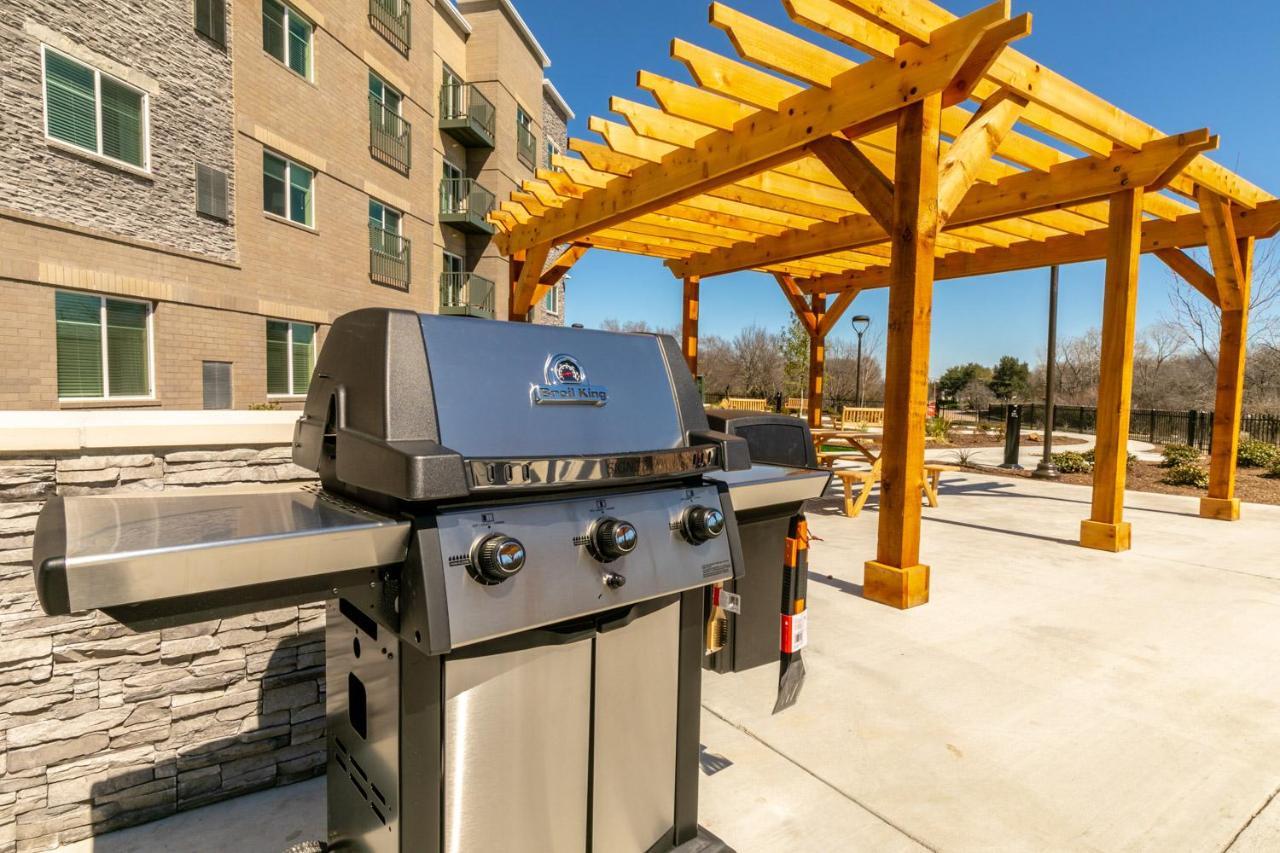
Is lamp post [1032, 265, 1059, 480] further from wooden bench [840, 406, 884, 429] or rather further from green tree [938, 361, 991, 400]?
green tree [938, 361, 991, 400]

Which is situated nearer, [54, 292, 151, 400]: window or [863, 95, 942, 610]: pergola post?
[863, 95, 942, 610]: pergola post

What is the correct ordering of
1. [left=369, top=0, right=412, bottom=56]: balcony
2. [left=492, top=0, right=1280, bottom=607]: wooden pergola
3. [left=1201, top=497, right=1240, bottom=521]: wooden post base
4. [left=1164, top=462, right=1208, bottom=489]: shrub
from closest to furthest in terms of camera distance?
1. [left=492, top=0, right=1280, bottom=607]: wooden pergola
2. [left=1201, top=497, right=1240, bottom=521]: wooden post base
3. [left=1164, top=462, right=1208, bottom=489]: shrub
4. [left=369, top=0, right=412, bottom=56]: balcony

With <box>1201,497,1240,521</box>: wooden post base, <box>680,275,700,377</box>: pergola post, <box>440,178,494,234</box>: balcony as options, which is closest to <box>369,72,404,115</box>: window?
<box>440,178,494,234</box>: balcony

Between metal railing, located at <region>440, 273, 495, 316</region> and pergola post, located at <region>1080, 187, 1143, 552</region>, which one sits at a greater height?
metal railing, located at <region>440, 273, 495, 316</region>

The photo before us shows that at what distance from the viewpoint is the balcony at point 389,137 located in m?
12.6

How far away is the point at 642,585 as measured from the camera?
1.41 meters

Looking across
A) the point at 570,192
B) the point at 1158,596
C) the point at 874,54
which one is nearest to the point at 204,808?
the point at 874,54

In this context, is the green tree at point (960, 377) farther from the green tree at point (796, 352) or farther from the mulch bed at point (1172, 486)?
the mulch bed at point (1172, 486)

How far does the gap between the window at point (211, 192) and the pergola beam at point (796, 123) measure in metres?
6.01

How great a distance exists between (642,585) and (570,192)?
6.37 meters

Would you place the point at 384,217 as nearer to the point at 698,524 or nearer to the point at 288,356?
the point at 288,356

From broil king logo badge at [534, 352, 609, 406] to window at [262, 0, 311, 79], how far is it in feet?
38.8

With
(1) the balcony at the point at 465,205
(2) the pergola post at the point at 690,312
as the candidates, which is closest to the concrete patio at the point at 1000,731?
(2) the pergola post at the point at 690,312

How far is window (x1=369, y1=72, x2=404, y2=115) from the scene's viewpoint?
41.4 ft
